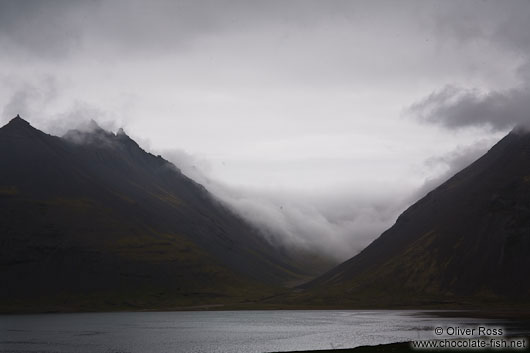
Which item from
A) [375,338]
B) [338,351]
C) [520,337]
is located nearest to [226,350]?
[338,351]

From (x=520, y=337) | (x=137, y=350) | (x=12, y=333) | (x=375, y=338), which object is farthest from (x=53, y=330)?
(x=520, y=337)

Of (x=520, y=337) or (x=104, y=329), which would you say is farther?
(x=104, y=329)

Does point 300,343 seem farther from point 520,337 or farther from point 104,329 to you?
point 104,329

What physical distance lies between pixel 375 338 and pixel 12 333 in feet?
350

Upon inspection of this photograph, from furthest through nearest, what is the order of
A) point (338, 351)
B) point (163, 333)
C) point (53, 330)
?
point (53, 330) → point (163, 333) → point (338, 351)

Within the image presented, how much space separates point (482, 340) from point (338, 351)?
28.9 m

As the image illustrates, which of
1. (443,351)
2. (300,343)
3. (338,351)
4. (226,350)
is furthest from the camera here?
(300,343)

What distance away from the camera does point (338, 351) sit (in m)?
107

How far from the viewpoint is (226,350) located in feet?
406

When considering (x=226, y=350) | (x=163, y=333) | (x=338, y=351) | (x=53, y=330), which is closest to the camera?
(x=338, y=351)

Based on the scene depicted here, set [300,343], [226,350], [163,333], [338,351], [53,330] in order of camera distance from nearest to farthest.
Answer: [338,351] < [226,350] < [300,343] < [163,333] < [53,330]

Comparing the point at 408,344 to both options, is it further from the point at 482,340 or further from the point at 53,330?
the point at 53,330

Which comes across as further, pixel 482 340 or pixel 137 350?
pixel 137 350

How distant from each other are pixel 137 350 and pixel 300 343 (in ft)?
122
